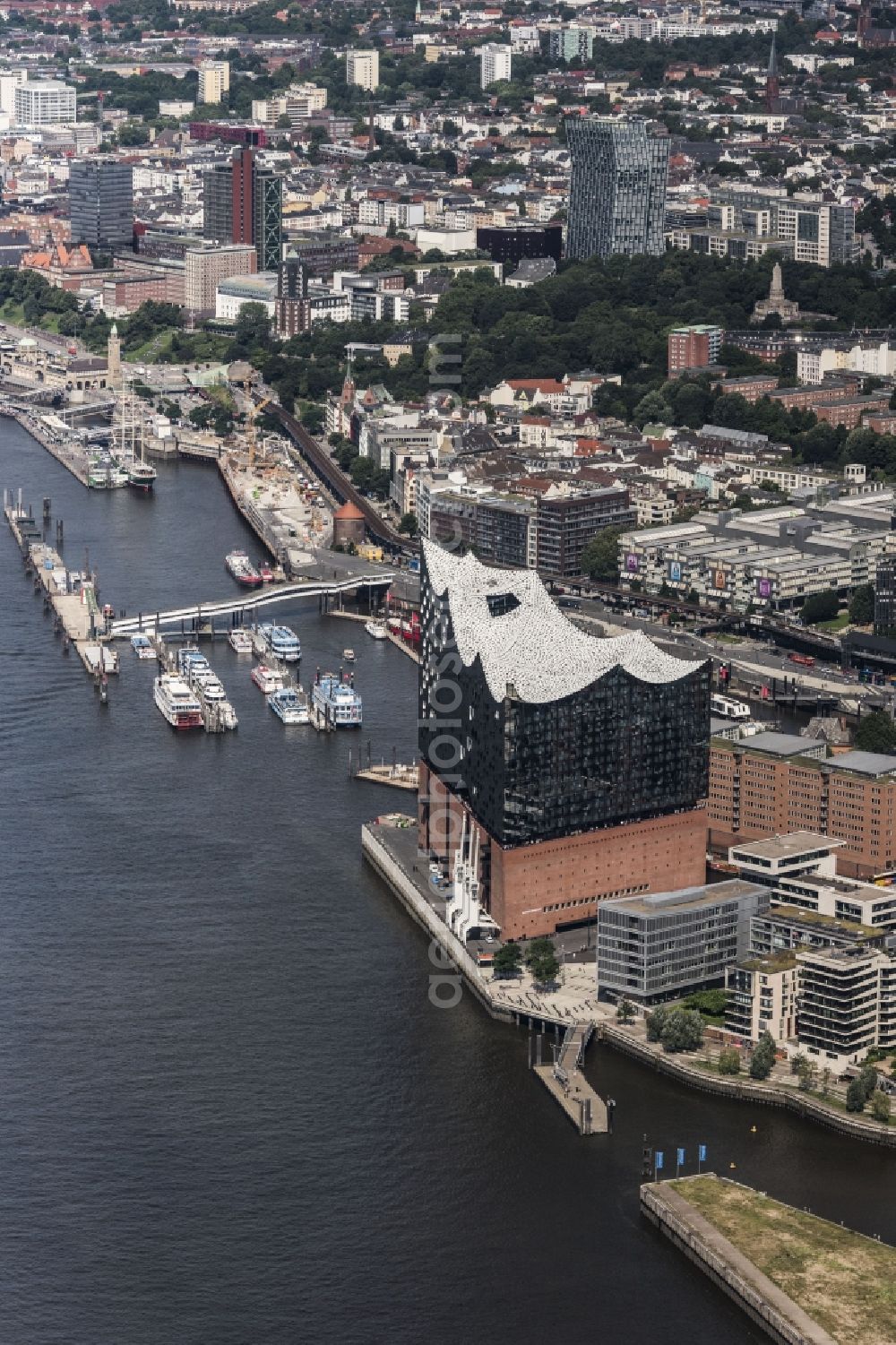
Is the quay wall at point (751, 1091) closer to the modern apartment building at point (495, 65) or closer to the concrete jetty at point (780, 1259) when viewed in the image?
the concrete jetty at point (780, 1259)

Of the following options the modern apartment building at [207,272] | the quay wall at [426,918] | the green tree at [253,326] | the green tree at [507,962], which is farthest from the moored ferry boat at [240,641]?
the modern apartment building at [207,272]

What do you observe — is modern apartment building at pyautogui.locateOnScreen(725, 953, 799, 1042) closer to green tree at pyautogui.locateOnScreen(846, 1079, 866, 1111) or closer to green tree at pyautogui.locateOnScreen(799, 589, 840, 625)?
green tree at pyautogui.locateOnScreen(846, 1079, 866, 1111)

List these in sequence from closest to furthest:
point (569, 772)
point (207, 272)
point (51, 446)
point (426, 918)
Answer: point (569, 772) < point (426, 918) < point (51, 446) < point (207, 272)

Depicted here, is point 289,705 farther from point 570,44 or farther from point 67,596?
point 570,44

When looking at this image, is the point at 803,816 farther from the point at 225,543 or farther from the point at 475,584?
the point at 225,543

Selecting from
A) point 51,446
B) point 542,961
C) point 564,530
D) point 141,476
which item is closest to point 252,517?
point 141,476

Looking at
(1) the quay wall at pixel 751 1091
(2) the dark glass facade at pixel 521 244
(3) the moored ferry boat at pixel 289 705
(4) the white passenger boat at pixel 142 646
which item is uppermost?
(2) the dark glass facade at pixel 521 244
